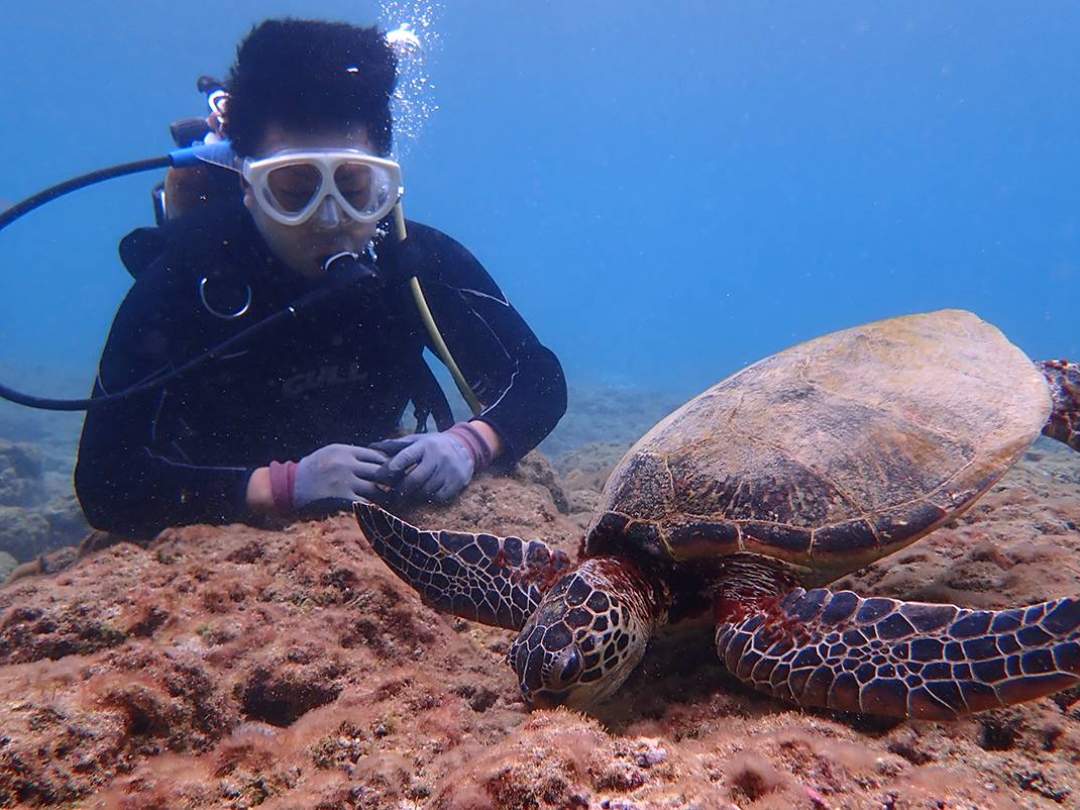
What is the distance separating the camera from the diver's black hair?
124 inches

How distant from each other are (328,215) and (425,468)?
59.7 inches

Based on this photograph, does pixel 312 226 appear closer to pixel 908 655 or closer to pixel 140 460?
pixel 140 460

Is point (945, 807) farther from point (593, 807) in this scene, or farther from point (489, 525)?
point (489, 525)

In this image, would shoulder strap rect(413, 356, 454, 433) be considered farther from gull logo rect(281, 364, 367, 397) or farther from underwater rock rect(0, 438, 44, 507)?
underwater rock rect(0, 438, 44, 507)

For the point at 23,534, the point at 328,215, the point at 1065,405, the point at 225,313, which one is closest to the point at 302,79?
the point at 328,215

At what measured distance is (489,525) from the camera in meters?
3.14

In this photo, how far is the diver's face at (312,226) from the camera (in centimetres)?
323

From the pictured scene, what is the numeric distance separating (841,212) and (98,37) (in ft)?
421

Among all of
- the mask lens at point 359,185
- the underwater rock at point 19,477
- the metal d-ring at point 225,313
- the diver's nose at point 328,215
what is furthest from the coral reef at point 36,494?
the mask lens at point 359,185

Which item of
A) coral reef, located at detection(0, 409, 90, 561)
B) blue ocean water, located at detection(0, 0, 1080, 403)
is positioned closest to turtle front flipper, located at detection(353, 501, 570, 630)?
coral reef, located at detection(0, 409, 90, 561)

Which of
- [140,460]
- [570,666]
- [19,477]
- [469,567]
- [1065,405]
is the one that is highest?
[1065,405]

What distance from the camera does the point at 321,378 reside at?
350 centimetres

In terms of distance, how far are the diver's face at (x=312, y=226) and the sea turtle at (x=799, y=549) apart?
185 cm

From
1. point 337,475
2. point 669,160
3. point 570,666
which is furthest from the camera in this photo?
point 669,160
